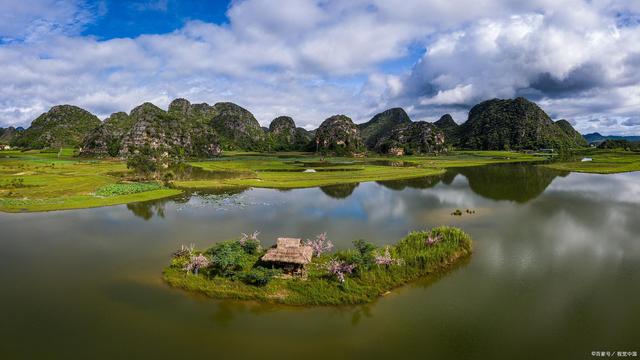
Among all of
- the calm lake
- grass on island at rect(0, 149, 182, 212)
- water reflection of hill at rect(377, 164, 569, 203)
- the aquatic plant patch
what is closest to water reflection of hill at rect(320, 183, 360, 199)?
water reflection of hill at rect(377, 164, 569, 203)

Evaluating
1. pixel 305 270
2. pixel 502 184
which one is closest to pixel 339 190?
pixel 502 184

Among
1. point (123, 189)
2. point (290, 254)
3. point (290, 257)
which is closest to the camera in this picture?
point (290, 257)

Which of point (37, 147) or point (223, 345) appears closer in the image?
point (223, 345)

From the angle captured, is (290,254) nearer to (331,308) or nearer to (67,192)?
(331,308)

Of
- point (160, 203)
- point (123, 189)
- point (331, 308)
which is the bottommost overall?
point (331, 308)

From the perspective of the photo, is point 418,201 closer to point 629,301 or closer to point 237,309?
point 629,301

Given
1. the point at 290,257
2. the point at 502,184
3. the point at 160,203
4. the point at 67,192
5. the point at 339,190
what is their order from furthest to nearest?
the point at 502,184 → the point at 339,190 → the point at 67,192 → the point at 160,203 → the point at 290,257

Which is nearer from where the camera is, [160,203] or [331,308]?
[331,308]

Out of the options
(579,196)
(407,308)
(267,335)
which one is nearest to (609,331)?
(407,308)
